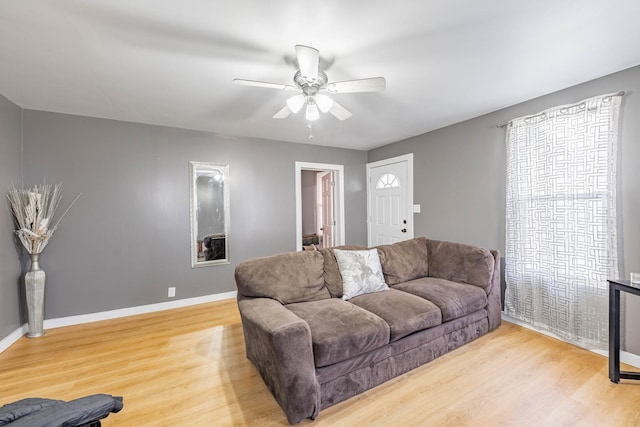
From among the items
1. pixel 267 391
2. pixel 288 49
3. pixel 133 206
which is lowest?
pixel 267 391

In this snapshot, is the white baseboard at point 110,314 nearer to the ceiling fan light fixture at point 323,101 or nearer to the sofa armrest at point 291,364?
the sofa armrest at point 291,364

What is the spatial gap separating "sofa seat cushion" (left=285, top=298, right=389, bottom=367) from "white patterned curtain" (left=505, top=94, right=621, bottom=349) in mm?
1898

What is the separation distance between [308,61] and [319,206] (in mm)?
4731

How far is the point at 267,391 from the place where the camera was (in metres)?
1.86

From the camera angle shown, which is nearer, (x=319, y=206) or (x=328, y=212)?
Answer: (x=328, y=212)

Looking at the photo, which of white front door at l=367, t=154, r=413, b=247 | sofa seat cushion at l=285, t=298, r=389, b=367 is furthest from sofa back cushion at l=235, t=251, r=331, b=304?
white front door at l=367, t=154, r=413, b=247

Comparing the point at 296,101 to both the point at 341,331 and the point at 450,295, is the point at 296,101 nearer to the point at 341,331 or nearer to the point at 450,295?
the point at 341,331

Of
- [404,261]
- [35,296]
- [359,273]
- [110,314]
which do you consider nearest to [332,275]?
[359,273]

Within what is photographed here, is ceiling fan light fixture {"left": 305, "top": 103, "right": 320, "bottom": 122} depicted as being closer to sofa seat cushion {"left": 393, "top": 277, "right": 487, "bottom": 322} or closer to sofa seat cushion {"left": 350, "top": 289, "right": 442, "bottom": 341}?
sofa seat cushion {"left": 350, "top": 289, "right": 442, "bottom": 341}

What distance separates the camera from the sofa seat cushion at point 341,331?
1.65 m

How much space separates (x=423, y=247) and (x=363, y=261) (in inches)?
40.5

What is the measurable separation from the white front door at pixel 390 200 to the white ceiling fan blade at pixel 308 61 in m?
2.83

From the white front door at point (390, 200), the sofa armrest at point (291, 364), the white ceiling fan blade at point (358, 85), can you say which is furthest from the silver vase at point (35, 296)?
the white front door at point (390, 200)

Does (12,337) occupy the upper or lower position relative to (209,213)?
lower
